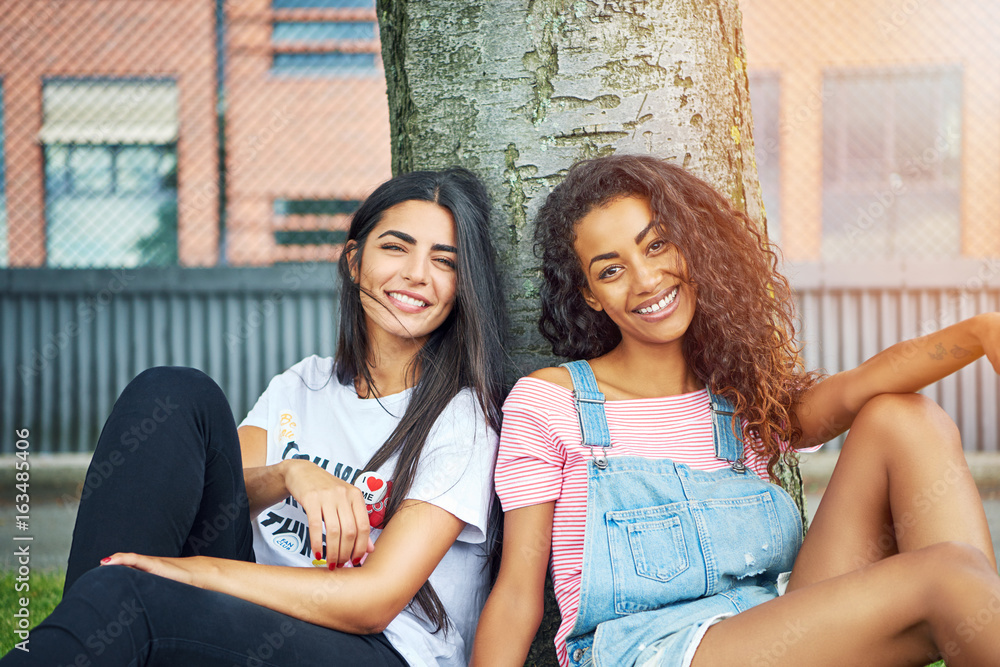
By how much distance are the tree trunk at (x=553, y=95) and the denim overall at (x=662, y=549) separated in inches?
18.0

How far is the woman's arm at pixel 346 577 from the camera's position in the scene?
1538 mm

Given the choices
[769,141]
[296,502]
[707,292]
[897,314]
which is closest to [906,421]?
[707,292]

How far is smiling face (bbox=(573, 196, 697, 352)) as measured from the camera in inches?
73.4

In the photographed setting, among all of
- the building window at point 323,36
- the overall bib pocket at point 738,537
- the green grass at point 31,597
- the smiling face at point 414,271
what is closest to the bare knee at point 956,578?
the overall bib pocket at point 738,537

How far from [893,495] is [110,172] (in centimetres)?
715

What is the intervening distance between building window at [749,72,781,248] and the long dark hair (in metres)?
7.40

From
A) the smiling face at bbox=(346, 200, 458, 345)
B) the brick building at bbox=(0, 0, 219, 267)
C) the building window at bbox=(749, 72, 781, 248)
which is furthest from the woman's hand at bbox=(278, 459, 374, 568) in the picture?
the building window at bbox=(749, 72, 781, 248)

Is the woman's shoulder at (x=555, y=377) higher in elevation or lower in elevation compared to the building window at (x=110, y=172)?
lower

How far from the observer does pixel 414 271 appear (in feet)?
6.70

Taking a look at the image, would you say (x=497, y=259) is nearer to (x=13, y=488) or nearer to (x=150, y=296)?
(x=150, y=296)

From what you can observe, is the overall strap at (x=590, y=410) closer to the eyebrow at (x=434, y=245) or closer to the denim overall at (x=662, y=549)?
the denim overall at (x=662, y=549)

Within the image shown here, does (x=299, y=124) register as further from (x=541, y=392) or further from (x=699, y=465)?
(x=699, y=465)

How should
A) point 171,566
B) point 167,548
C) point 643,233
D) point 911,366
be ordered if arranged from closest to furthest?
1. point 171,566
2. point 167,548
3. point 911,366
4. point 643,233

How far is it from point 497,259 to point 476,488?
0.68 m
